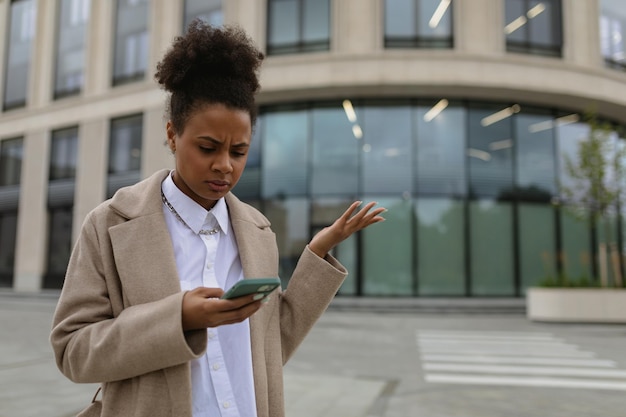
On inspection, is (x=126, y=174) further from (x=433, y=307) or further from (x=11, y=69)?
(x=433, y=307)

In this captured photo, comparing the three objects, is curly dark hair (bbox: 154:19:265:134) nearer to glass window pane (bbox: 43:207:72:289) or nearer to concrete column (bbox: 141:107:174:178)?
concrete column (bbox: 141:107:174:178)

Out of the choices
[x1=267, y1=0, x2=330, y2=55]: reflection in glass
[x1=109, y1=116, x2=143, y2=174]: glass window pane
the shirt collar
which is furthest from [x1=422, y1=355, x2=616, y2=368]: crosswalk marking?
[x1=109, y1=116, x2=143, y2=174]: glass window pane

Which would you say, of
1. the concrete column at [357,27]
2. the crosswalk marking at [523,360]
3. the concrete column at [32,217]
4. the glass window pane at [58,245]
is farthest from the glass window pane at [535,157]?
the concrete column at [32,217]

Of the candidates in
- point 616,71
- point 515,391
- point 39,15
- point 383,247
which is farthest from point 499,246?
point 39,15

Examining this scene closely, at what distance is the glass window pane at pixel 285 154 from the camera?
1962 centimetres

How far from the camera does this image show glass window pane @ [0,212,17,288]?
2394 centimetres

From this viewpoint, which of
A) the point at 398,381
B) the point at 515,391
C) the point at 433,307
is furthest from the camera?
the point at 433,307

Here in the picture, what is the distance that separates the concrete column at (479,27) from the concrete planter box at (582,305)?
31.4 ft

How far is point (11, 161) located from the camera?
25250 mm

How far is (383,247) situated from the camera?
18906mm

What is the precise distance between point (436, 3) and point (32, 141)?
19259mm

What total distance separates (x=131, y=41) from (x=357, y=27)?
33.6ft

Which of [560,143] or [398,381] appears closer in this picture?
[398,381]

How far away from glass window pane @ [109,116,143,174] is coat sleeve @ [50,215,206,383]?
21395 mm
